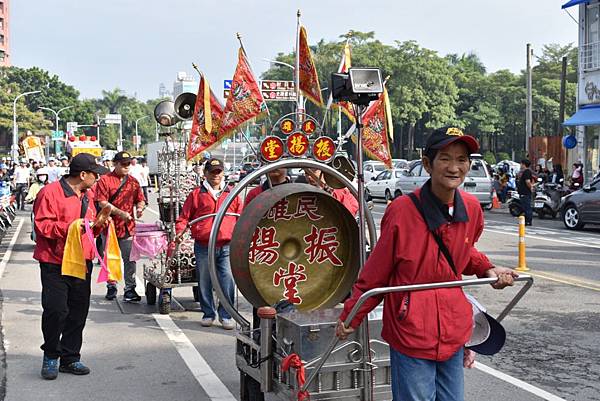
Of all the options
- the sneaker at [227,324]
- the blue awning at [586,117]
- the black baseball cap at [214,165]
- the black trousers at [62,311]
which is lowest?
the sneaker at [227,324]

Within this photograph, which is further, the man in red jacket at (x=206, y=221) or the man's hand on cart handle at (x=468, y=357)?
the man in red jacket at (x=206, y=221)

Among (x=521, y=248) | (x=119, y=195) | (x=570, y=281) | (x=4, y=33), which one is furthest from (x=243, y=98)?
(x=4, y=33)

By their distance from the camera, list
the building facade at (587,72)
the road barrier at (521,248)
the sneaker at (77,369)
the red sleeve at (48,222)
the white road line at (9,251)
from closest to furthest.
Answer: the red sleeve at (48,222) < the sneaker at (77,369) < the road barrier at (521,248) < the white road line at (9,251) < the building facade at (587,72)

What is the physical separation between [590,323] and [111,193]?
5.71m

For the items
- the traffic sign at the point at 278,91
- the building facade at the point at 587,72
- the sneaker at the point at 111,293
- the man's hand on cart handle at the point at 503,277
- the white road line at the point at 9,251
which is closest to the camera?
the man's hand on cart handle at the point at 503,277

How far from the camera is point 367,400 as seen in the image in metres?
4.47

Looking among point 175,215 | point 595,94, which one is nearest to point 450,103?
point 595,94

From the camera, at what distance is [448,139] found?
3.49 m

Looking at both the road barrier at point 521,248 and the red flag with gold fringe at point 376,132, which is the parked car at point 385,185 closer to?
the road barrier at point 521,248

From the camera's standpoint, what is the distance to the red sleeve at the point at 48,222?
618 cm

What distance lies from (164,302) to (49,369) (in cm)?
263

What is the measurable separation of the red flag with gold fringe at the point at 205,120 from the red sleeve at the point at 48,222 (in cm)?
123

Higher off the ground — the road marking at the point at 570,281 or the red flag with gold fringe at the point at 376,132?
the red flag with gold fringe at the point at 376,132

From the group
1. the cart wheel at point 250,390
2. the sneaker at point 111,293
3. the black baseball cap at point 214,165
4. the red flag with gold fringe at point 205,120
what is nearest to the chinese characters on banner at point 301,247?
the cart wheel at point 250,390
